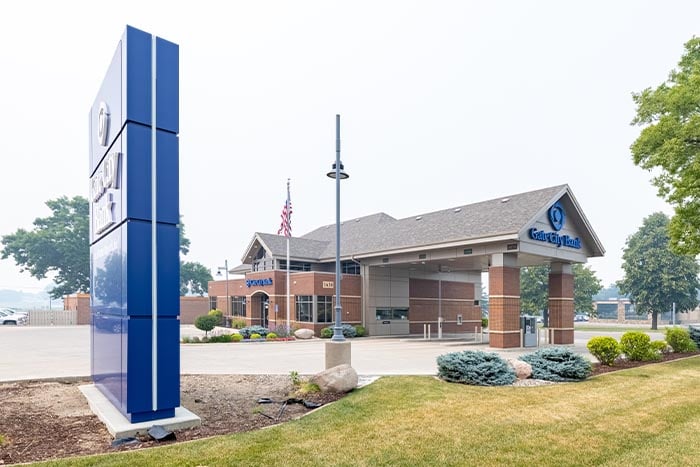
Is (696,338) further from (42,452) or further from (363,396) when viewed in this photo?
(42,452)

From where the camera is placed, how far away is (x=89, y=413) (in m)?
9.36

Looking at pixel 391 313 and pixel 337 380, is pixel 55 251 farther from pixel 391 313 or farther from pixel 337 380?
pixel 337 380

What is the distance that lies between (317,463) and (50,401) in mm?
7289

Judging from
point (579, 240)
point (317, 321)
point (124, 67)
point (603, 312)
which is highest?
point (124, 67)

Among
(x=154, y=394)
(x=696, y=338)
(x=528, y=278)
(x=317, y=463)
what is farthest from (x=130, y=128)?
(x=528, y=278)

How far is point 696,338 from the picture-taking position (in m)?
22.6

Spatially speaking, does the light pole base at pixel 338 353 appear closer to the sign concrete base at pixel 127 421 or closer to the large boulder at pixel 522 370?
the sign concrete base at pixel 127 421

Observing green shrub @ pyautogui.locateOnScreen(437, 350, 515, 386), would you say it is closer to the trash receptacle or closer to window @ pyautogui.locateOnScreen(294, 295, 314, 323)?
the trash receptacle

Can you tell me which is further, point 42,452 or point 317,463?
point 42,452

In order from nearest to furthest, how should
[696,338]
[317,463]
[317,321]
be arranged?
[317,463]
[696,338]
[317,321]

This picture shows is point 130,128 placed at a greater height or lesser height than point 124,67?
lesser

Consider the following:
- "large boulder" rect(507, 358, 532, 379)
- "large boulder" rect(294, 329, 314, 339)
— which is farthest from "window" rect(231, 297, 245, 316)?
"large boulder" rect(507, 358, 532, 379)

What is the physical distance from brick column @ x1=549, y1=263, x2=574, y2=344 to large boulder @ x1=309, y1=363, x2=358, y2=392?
2091cm

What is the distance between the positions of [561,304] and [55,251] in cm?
6256
